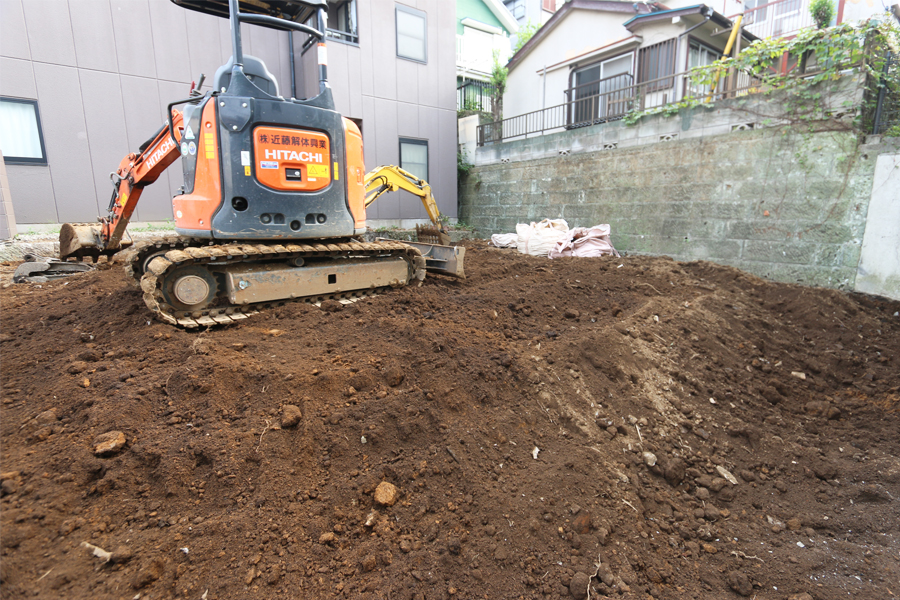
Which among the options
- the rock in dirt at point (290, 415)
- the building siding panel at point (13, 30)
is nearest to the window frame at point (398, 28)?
the building siding panel at point (13, 30)

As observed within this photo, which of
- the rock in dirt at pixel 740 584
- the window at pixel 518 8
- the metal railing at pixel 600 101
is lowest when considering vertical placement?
the rock in dirt at pixel 740 584

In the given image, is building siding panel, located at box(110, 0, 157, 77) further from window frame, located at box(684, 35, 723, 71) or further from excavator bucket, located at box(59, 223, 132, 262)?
window frame, located at box(684, 35, 723, 71)

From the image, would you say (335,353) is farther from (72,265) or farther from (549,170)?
(549,170)

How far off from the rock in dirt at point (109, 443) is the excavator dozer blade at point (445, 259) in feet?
12.7

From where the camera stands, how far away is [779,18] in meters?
14.2

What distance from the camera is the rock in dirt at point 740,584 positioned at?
1.83m

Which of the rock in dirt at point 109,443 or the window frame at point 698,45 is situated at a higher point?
the window frame at point 698,45

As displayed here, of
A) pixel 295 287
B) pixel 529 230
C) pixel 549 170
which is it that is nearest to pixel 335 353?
pixel 295 287

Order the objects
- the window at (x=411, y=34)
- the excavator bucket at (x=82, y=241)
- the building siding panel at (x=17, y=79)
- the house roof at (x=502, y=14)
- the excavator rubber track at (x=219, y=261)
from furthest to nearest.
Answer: the house roof at (x=502, y=14) → the window at (x=411, y=34) → the building siding panel at (x=17, y=79) → the excavator bucket at (x=82, y=241) → the excavator rubber track at (x=219, y=261)

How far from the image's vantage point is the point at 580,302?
5.00m

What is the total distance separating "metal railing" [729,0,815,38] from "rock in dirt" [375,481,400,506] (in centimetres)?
1675

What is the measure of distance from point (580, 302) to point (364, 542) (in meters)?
3.73

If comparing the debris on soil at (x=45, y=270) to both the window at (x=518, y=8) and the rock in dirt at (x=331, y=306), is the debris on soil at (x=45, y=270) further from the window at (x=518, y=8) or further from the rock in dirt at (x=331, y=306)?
the window at (x=518, y=8)

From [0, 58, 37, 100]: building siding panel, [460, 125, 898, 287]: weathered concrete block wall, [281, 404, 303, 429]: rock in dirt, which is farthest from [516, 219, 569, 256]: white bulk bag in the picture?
[0, 58, 37, 100]: building siding panel
